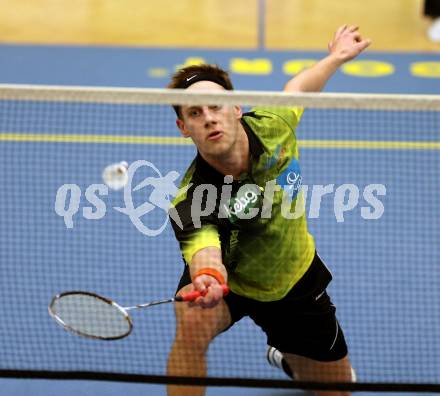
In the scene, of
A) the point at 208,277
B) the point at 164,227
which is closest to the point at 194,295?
the point at 208,277

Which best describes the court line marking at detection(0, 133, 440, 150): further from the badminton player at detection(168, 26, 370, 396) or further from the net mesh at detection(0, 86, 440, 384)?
the badminton player at detection(168, 26, 370, 396)

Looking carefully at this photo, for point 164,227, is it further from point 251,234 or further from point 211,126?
point 211,126

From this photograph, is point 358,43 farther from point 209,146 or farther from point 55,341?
point 55,341

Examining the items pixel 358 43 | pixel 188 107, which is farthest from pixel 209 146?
pixel 358 43

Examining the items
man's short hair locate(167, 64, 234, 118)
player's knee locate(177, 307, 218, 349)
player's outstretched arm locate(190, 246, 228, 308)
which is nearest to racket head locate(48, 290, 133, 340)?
player's knee locate(177, 307, 218, 349)

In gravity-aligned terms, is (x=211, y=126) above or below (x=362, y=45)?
below

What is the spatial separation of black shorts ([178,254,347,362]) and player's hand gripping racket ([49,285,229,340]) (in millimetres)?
343

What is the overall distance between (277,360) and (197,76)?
167cm

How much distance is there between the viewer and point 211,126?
3496 millimetres

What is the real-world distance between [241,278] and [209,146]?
2.07ft

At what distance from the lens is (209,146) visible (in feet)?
11.5

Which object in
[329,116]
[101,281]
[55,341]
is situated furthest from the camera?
[329,116]

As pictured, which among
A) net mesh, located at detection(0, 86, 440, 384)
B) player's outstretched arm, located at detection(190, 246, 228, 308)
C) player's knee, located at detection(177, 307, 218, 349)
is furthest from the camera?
net mesh, located at detection(0, 86, 440, 384)

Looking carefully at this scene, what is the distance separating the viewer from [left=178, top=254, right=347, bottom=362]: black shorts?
384cm
